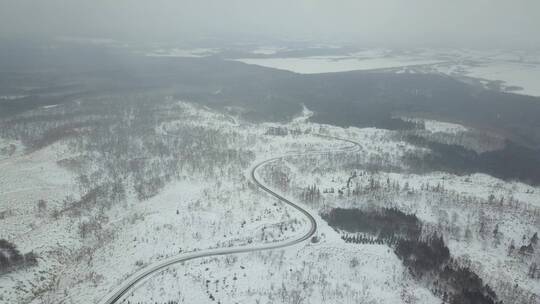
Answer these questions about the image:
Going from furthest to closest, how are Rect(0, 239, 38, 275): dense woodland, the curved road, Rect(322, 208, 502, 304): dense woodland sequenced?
Rect(0, 239, 38, 275): dense woodland, Rect(322, 208, 502, 304): dense woodland, the curved road

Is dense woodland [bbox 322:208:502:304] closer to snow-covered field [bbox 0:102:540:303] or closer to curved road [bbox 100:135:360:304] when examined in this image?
snow-covered field [bbox 0:102:540:303]

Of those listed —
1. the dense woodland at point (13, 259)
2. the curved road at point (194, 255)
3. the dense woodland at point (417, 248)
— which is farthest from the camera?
the dense woodland at point (13, 259)

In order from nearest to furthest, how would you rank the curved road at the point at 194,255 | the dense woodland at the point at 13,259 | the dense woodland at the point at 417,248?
the curved road at the point at 194,255 → the dense woodland at the point at 417,248 → the dense woodland at the point at 13,259

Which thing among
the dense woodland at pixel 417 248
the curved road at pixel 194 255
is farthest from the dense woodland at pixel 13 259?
the dense woodland at pixel 417 248

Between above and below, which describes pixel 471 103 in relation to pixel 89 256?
above

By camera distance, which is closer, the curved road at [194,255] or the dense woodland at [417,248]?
the curved road at [194,255]

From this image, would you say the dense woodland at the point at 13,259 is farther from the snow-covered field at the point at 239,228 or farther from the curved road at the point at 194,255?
the curved road at the point at 194,255

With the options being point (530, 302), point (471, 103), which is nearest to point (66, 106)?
point (530, 302)

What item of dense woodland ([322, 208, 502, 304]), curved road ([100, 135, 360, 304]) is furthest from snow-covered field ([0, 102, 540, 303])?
dense woodland ([322, 208, 502, 304])

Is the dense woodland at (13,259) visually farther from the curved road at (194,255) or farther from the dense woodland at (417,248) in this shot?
the dense woodland at (417,248)

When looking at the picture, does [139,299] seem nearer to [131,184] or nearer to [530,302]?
[131,184]

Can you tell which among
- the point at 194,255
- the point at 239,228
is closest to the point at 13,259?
the point at 194,255
